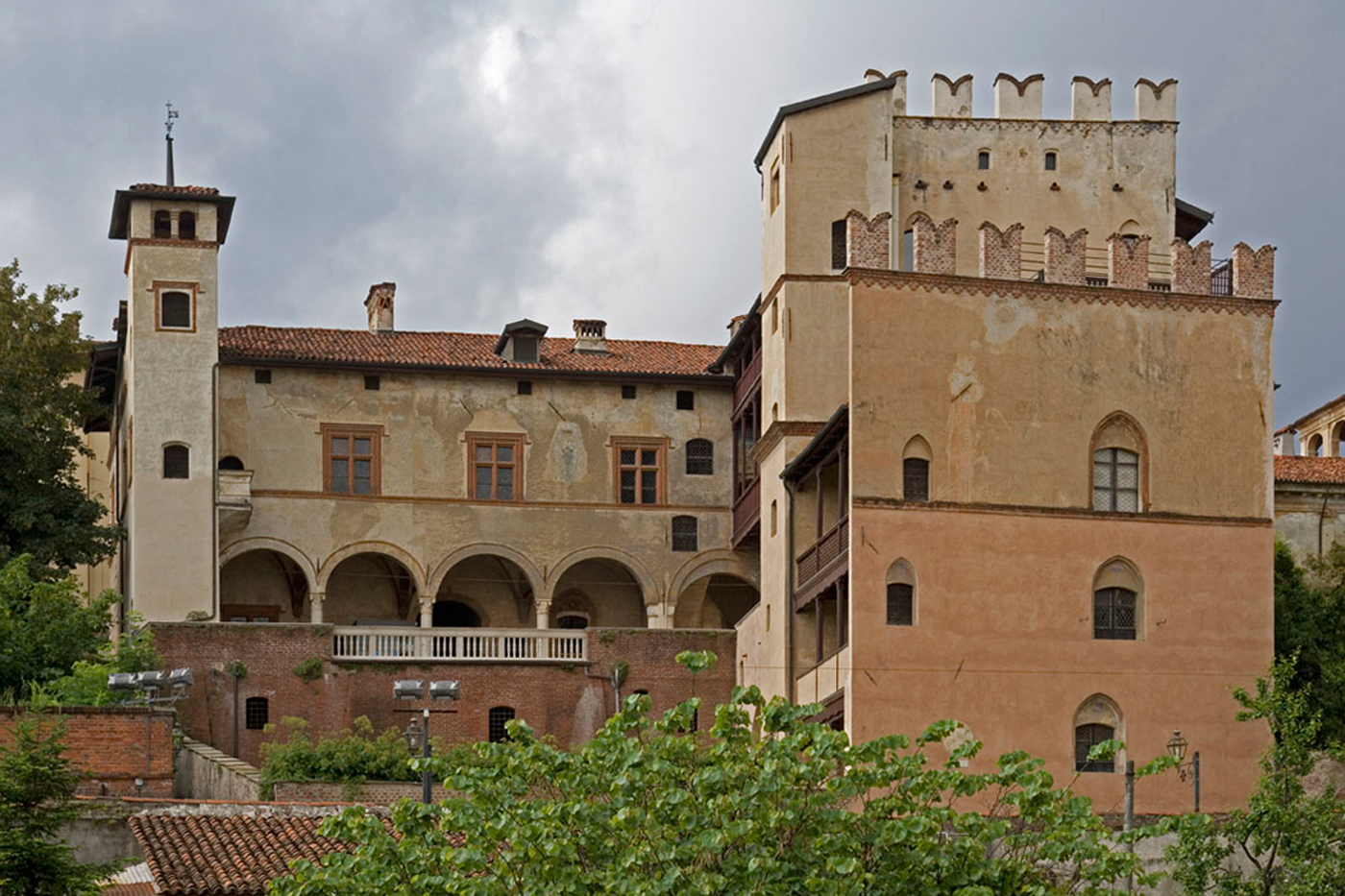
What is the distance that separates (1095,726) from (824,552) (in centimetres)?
564

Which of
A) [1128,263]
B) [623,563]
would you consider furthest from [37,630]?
[1128,263]

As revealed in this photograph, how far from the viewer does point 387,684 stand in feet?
170

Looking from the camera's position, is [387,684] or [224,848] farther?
[387,684]

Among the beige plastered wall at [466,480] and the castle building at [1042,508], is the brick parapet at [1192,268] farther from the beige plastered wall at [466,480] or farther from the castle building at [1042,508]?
the beige plastered wall at [466,480]

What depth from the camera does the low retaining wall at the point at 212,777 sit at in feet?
142

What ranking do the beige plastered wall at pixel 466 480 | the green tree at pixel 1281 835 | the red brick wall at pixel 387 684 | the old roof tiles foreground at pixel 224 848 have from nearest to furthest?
the green tree at pixel 1281 835 < the old roof tiles foreground at pixel 224 848 < the red brick wall at pixel 387 684 < the beige plastered wall at pixel 466 480

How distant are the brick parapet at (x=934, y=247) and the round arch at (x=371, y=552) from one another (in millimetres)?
16044

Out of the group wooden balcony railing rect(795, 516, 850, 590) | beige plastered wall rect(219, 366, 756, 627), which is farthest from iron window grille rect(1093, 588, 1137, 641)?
beige plastered wall rect(219, 366, 756, 627)

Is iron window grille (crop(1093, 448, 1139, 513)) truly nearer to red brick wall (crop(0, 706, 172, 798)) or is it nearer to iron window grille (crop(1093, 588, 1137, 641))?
iron window grille (crop(1093, 588, 1137, 641))

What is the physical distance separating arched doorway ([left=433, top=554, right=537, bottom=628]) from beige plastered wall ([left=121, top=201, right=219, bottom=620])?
701 centimetres

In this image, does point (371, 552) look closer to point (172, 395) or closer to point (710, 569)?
point (172, 395)

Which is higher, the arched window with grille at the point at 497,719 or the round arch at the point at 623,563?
the round arch at the point at 623,563

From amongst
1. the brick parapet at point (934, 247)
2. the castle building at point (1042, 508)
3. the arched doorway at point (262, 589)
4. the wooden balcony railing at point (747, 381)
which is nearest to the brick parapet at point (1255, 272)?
the castle building at point (1042, 508)

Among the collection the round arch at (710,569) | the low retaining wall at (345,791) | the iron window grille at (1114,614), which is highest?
the round arch at (710,569)
